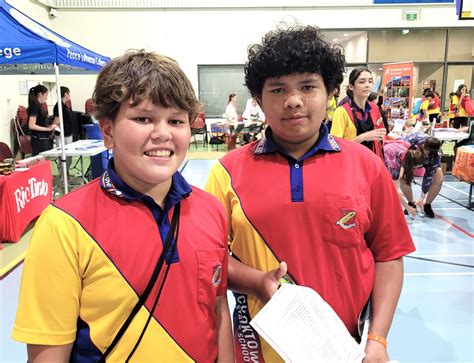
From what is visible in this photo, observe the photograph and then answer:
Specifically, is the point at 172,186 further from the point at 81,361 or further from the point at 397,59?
the point at 397,59

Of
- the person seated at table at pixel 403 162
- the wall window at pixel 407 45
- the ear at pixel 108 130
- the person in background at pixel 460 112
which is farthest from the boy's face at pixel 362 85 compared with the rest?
the wall window at pixel 407 45

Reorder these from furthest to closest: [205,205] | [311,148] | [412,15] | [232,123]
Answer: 1. [412,15]
2. [232,123]
3. [311,148]
4. [205,205]

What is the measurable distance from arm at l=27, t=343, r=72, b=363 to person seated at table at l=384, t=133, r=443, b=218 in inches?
226

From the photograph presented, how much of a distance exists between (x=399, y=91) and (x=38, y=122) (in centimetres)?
705

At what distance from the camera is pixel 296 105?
1.18 m

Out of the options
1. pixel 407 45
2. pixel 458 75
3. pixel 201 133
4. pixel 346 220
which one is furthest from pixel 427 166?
pixel 458 75

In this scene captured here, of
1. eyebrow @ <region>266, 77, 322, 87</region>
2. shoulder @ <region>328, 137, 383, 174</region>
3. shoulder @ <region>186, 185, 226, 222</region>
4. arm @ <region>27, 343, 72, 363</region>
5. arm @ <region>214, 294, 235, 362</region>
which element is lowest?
arm @ <region>214, 294, 235, 362</region>

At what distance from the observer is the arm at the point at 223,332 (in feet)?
3.90

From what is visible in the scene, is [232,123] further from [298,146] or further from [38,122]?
[298,146]

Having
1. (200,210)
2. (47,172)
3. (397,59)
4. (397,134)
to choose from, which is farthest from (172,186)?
(397,59)

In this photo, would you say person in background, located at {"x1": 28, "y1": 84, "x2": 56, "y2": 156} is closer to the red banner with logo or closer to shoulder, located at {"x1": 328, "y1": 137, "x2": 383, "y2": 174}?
the red banner with logo

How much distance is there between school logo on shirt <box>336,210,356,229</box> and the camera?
1.20m

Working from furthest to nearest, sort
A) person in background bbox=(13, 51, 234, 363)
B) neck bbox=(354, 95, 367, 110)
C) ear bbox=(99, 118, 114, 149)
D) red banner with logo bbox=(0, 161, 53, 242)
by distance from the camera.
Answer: red banner with logo bbox=(0, 161, 53, 242), neck bbox=(354, 95, 367, 110), ear bbox=(99, 118, 114, 149), person in background bbox=(13, 51, 234, 363)

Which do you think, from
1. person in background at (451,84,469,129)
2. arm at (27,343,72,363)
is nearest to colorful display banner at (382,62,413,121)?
person in background at (451,84,469,129)
